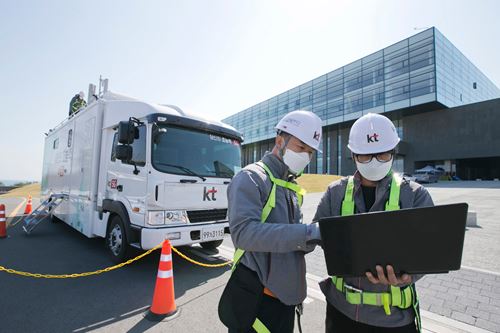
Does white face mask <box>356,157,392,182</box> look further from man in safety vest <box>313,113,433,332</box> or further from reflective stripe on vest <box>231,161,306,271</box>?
reflective stripe on vest <box>231,161,306,271</box>

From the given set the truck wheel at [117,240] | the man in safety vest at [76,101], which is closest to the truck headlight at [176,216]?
the truck wheel at [117,240]

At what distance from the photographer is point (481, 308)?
3.51m

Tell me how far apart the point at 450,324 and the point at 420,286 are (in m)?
1.14

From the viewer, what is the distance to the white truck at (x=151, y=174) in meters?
4.46

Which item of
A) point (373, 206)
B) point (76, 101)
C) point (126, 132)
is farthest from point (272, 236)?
point (76, 101)

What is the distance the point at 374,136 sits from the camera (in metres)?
1.71

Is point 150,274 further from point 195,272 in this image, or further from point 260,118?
point 260,118

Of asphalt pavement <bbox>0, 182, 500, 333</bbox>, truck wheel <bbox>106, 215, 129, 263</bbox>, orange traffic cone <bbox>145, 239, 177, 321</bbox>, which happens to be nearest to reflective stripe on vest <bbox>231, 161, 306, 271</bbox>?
asphalt pavement <bbox>0, 182, 500, 333</bbox>

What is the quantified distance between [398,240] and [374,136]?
0.72m

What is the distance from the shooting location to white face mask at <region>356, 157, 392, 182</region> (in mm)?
1729

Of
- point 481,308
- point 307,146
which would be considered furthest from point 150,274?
point 481,308

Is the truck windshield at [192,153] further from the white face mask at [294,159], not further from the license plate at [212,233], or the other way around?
the white face mask at [294,159]

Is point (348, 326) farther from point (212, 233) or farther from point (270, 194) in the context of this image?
point (212, 233)

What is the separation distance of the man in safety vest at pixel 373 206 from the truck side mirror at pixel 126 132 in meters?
3.65
